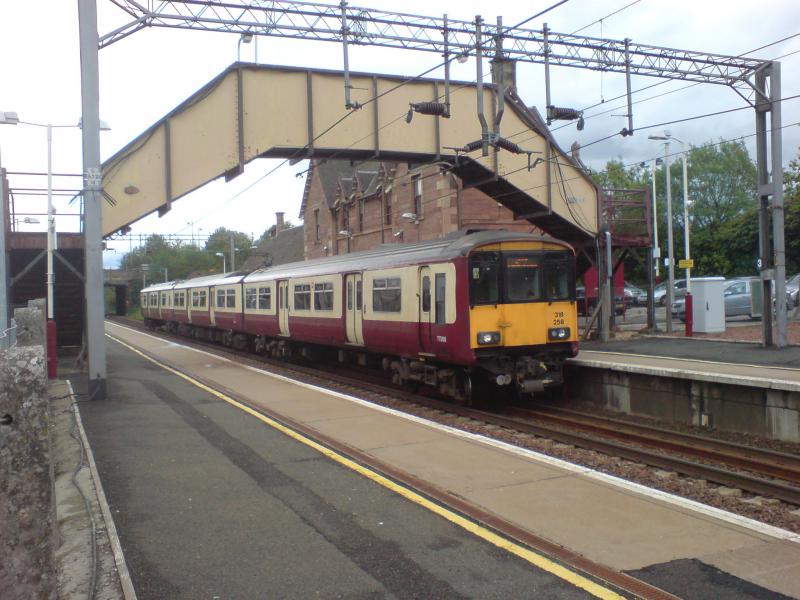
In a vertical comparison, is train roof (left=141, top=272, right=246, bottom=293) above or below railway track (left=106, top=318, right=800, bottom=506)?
above

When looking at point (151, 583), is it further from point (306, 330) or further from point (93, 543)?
point (306, 330)

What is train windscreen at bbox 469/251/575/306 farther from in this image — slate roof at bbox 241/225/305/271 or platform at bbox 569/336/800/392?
slate roof at bbox 241/225/305/271

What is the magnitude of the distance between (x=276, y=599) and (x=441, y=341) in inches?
331

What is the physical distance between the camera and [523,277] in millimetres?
12781

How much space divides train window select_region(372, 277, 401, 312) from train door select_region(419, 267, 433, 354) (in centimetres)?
87

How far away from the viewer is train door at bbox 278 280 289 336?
20797mm

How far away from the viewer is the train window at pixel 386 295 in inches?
556

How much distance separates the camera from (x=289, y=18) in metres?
13.4

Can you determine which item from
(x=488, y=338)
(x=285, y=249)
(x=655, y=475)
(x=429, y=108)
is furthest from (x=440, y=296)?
(x=285, y=249)

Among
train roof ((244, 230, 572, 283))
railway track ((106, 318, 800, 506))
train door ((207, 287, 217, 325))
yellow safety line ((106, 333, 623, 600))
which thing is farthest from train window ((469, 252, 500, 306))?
train door ((207, 287, 217, 325))

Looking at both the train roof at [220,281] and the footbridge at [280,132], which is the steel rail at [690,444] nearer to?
the footbridge at [280,132]

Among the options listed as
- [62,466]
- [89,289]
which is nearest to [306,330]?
[89,289]

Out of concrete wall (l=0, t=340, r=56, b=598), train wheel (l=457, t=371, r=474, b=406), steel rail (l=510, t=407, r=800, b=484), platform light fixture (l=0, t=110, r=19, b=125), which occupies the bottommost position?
steel rail (l=510, t=407, r=800, b=484)

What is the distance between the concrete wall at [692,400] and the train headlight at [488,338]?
2.77 m
